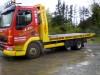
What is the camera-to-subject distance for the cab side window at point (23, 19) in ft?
38.9

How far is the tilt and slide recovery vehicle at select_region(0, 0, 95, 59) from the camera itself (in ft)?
38.6

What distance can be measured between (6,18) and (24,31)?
1223 millimetres

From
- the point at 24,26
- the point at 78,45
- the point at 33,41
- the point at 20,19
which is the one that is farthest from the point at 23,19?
the point at 78,45

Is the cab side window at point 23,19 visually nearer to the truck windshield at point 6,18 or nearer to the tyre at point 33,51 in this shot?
the truck windshield at point 6,18

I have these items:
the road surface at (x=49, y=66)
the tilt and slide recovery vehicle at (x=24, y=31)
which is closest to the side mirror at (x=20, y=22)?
the tilt and slide recovery vehicle at (x=24, y=31)

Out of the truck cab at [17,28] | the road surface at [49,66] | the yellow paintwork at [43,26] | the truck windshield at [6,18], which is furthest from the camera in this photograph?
the yellow paintwork at [43,26]

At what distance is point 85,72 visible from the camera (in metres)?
9.45

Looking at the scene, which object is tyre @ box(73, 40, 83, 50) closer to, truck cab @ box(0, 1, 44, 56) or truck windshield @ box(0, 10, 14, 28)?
truck cab @ box(0, 1, 44, 56)

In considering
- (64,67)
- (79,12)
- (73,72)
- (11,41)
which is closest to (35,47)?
(11,41)

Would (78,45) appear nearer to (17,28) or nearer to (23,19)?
(23,19)

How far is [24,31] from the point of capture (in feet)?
39.4

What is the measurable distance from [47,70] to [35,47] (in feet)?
9.67

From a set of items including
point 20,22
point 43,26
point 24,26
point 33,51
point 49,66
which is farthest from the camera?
point 43,26

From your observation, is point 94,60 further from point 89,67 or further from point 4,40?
point 4,40
